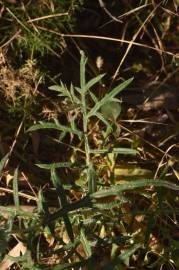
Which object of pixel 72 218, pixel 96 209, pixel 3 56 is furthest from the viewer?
pixel 3 56

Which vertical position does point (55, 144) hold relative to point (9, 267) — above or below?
above

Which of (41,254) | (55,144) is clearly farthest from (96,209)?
(55,144)

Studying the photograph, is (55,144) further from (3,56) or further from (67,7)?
(67,7)

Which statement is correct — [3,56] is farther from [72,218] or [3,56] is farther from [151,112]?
[72,218]

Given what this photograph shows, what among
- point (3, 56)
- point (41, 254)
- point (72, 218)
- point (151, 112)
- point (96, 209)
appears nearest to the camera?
point (96, 209)

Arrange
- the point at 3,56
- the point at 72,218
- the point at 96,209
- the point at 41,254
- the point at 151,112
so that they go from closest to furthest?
the point at 96,209 → the point at 72,218 → the point at 41,254 → the point at 3,56 → the point at 151,112

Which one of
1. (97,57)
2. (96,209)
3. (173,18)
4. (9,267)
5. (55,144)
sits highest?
(173,18)

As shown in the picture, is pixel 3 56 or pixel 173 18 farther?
pixel 173 18

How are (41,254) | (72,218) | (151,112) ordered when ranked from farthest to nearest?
(151,112) → (41,254) → (72,218)

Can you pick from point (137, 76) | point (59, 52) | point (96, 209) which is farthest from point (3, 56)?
point (96, 209)
